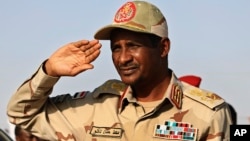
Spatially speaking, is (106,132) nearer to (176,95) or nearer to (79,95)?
(79,95)

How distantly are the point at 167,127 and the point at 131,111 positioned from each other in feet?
0.93

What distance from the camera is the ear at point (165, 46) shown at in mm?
5812

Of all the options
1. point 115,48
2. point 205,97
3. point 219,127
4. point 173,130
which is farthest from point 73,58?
point 219,127

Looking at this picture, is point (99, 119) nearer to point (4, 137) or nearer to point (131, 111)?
point (131, 111)

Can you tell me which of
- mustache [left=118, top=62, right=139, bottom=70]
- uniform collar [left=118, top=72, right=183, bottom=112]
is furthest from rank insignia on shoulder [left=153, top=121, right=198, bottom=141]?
mustache [left=118, top=62, right=139, bottom=70]

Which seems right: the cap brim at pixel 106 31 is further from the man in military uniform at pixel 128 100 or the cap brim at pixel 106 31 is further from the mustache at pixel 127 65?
the mustache at pixel 127 65

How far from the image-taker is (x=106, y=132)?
5711mm

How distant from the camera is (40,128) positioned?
5766mm

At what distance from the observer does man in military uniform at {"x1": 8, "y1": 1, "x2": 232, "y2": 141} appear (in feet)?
18.3

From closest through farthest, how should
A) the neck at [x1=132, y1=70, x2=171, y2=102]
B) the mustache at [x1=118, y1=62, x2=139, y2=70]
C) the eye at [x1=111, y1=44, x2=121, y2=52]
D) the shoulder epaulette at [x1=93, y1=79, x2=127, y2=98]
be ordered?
the mustache at [x1=118, y1=62, x2=139, y2=70]
the eye at [x1=111, y1=44, x2=121, y2=52]
the neck at [x1=132, y1=70, x2=171, y2=102]
the shoulder epaulette at [x1=93, y1=79, x2=127, y2=98]

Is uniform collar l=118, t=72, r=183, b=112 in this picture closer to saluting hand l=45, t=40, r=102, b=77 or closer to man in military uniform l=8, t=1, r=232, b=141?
man in military uniform l=8, t=1, r=232, b=141

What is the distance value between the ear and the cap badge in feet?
Answer: 1.00

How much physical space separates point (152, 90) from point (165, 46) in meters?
0.34

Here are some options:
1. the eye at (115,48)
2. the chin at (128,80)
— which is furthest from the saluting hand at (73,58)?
the chin at (128,80)
